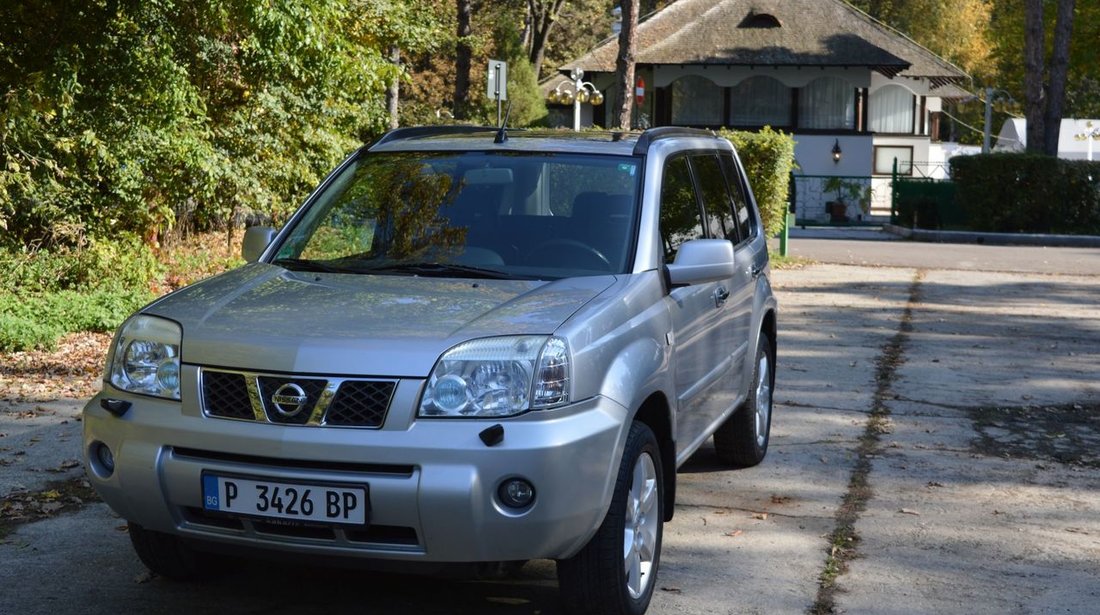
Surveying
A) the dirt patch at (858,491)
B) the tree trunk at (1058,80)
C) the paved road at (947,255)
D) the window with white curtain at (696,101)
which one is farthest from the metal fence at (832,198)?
the dirt patch at (858,491)

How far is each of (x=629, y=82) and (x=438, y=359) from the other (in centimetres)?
2108

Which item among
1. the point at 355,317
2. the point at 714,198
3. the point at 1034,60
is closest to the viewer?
the point at 355,317

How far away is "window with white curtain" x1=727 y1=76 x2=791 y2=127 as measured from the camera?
144ft

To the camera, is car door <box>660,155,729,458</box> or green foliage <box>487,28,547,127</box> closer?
car door <box>660,155,729,458</box>

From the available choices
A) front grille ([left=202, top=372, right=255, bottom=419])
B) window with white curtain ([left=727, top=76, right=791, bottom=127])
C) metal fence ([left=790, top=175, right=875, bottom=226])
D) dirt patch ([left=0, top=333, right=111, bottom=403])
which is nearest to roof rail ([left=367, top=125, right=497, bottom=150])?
front grille ([left=202, top=372, right=255, bottom=419])

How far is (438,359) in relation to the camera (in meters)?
4.11

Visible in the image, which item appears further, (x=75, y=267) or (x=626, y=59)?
(x=626, y=59)

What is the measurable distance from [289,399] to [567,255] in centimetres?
145

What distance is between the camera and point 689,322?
546cm

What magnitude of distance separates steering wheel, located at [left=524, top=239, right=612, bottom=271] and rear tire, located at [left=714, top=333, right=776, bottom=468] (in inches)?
72.4

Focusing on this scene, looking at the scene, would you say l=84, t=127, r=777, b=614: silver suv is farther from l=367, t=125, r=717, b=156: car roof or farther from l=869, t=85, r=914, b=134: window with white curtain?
l=869, t=85, r=914, b=134: window with white curtain

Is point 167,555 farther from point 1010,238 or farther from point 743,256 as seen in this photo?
point 1010,238

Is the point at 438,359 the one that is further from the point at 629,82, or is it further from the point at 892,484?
the point at 629,82

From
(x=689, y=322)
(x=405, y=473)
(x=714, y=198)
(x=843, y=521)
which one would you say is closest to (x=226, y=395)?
(x=405, y=473)
